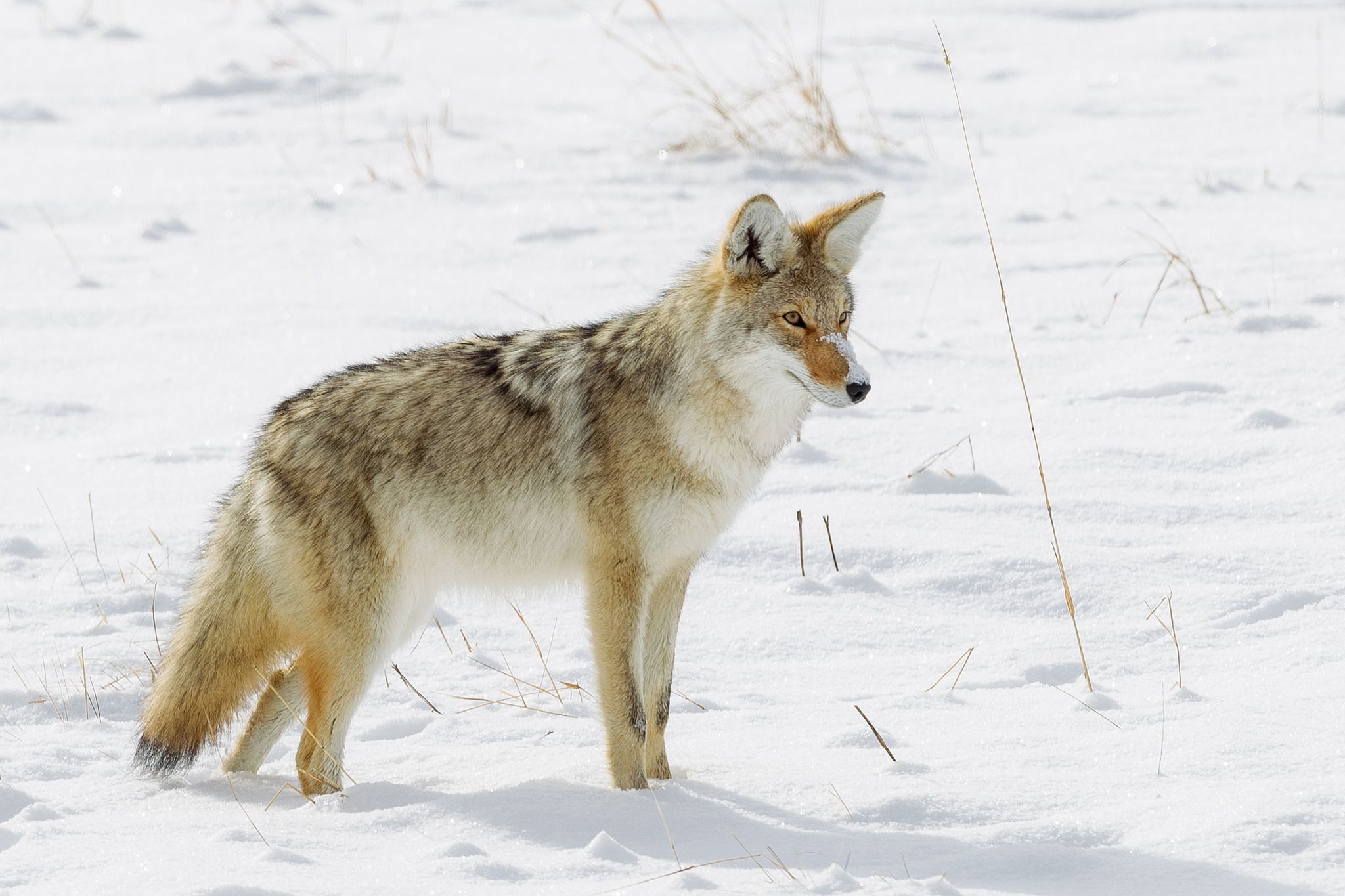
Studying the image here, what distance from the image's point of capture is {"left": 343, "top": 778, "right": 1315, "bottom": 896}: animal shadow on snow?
11.5ft

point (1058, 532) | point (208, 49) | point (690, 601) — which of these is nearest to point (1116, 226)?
point (1058, 532)

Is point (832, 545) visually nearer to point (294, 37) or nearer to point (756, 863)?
point (756, 863)

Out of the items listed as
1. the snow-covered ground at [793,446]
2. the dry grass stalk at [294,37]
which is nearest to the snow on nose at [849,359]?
the snow-covered ground at [793,446]

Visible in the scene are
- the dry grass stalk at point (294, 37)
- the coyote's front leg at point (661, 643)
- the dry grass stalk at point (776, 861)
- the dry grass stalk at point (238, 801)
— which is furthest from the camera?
the dry grass stalk at point (294, 37)

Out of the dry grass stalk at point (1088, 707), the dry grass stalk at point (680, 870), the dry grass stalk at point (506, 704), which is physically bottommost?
the dry grass stalk at point (506, 704)

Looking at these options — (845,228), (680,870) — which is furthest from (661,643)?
(845,228)

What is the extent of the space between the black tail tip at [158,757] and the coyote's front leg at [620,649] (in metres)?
1.28

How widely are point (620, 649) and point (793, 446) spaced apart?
296 centimetres

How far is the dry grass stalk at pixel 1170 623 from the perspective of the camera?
480 centimetres

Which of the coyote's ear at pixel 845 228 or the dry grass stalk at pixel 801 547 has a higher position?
the coyote's ear at pixel 845 228

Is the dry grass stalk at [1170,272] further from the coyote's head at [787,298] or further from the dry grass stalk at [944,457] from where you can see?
the coyote's head at [787,298]

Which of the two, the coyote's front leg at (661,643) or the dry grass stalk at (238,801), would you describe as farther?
the coyote's front leg at (661,643)

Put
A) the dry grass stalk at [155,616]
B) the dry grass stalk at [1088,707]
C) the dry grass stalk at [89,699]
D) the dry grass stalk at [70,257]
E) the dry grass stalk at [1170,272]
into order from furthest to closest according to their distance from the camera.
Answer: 1. the dry grass stalk at [70,257]
2. the dry grass stalk at [1170,272]
3. the dry grass stalk at [155,616]
4. the dry grass stalk at [89,699]
5. the dry grass stalk at [1088,707]

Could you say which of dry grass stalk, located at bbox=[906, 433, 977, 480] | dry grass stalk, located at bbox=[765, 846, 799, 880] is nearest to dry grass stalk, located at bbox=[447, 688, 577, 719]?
dry grass stalk, located at bbox=[765, 846, 799, 880]
